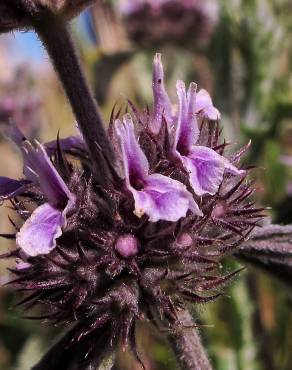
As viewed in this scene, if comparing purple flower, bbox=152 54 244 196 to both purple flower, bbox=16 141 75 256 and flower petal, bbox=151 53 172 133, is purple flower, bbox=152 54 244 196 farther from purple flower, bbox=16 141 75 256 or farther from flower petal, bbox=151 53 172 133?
purple flower, bbox=16 141 75 256

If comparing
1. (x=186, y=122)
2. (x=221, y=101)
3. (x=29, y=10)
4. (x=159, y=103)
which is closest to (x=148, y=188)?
(x=186, y=122)

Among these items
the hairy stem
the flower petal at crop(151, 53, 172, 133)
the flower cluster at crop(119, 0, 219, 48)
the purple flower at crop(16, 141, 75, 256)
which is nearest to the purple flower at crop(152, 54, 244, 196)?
the flower petal at crop(151, 53, 172, 133)

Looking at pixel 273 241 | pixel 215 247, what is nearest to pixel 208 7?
pixel 273 241

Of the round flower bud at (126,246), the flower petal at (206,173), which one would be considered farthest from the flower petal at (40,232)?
the flower petal at (206,173)

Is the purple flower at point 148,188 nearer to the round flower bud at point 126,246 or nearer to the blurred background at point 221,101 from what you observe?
the round flower bud at point 126,246

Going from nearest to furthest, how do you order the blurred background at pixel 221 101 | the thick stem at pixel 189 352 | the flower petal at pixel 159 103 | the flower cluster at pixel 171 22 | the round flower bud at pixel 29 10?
the round flower bud at pixel 29 10 → the flower petal at pixel 159 103 → the thick stem at pixel 189 352 → the blurred background at pixel 221 101 → the flower cluster at pixel 171 22

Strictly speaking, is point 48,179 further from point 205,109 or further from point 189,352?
point 189,352
